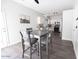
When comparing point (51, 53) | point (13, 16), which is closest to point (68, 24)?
point (51, 53)

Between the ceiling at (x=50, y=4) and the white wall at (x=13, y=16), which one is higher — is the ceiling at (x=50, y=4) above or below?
above

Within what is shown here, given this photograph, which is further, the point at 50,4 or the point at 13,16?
the point at 50,4

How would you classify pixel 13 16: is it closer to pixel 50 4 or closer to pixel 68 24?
pixel 50 4

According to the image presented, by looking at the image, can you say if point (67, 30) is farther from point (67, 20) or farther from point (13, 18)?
point (13, 18)

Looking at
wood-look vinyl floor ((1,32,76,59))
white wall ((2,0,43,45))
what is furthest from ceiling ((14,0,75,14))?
wood-look vinyl floor ((1,32,76,59))

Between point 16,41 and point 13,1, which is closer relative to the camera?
point 13,1

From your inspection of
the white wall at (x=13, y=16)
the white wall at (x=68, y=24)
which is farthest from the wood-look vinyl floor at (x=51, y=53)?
the white wall at (x=68, y=24)

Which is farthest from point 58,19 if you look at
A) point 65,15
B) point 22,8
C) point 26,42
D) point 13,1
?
point 26,42

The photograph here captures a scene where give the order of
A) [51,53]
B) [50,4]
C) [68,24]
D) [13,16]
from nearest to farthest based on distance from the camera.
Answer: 1. [51,53]
2. [13,16]
3. [50,4]
4. [68,24]

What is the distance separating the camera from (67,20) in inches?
185

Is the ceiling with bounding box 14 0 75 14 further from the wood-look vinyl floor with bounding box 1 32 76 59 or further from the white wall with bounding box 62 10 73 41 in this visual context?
the wood-look vinyl floor with bounding box 1 32 76 59

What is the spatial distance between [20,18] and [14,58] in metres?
2.78

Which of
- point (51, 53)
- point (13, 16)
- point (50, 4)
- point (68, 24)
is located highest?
point (50, 4)

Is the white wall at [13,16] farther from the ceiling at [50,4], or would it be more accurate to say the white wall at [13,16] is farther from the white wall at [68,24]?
the white wall at [68,24]
